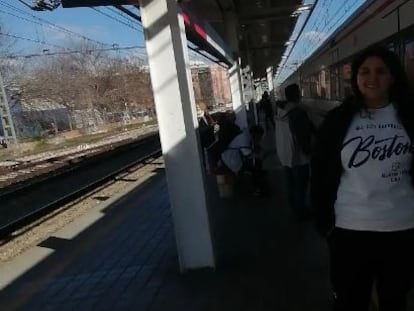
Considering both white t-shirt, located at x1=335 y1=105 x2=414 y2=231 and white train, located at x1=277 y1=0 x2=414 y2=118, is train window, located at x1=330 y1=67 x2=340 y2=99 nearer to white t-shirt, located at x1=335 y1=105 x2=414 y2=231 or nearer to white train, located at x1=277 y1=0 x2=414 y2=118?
white train, located at x1=277 y1=0 x2=414 y2=118

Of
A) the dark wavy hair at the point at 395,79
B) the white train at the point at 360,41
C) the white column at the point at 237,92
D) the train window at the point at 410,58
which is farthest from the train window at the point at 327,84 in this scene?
the dark wavy hair at the point at 395,79

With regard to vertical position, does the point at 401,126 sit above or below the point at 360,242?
above

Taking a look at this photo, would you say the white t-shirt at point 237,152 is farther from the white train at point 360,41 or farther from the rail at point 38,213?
the rail at point 38,213

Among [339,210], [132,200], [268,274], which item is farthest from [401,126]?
[132,200]

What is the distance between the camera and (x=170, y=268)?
5.20 meters

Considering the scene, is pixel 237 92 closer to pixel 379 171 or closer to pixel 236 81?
pixel 236 81

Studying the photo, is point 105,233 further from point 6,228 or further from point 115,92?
point 115,92

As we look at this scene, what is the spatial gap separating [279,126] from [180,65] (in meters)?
1.98

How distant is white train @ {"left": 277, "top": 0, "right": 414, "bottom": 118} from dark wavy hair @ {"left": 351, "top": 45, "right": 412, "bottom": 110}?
2.93m

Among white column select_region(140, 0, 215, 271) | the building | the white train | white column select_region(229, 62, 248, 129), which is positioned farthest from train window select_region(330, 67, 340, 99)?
the building

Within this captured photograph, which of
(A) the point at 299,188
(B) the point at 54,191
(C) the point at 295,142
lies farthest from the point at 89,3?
(B) the point at 54,191

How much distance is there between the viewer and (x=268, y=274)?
181 inches

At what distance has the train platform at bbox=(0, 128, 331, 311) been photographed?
4242 millimetres

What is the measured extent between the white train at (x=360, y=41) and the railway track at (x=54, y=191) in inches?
252
